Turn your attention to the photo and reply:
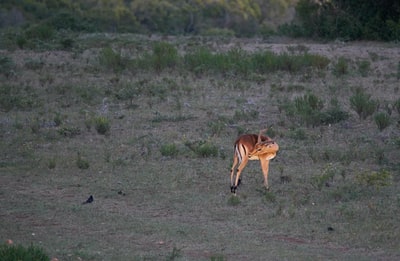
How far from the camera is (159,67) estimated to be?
2397 centimetres

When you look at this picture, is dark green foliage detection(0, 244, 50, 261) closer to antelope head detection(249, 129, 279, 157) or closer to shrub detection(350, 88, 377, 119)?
antelope head detection(249, 129, 279, 157)

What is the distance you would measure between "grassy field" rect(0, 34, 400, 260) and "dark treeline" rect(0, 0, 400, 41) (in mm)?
9982

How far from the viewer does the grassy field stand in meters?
9.50

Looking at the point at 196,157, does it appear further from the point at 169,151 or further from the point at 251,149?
the point at 251,149

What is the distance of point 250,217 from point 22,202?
336 centimetres

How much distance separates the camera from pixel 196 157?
14000mm

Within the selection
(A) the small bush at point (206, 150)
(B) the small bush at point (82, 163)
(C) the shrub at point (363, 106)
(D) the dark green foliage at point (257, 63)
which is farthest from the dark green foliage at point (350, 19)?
(B) the small bush at point (82, 163)

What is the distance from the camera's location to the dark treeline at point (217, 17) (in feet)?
116

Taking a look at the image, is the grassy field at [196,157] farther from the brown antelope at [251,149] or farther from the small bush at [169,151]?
the brown antelope at [251,149]

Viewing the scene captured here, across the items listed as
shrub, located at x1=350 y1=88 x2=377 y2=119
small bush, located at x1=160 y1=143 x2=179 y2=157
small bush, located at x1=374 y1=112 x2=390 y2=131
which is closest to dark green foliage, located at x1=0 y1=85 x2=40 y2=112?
small bush, located at x1=160 y1=143 x2=179 y2=157

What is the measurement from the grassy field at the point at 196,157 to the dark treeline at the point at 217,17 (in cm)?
998

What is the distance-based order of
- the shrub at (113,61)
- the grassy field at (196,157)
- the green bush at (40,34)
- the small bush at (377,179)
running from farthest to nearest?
the green bush at (40,34) < the shrub at (113,61) < the small bush at (377,179) < the grassy field at (196,157)

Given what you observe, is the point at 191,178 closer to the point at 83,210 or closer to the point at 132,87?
the point at 83,210

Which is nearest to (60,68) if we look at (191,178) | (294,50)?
(294,50)
